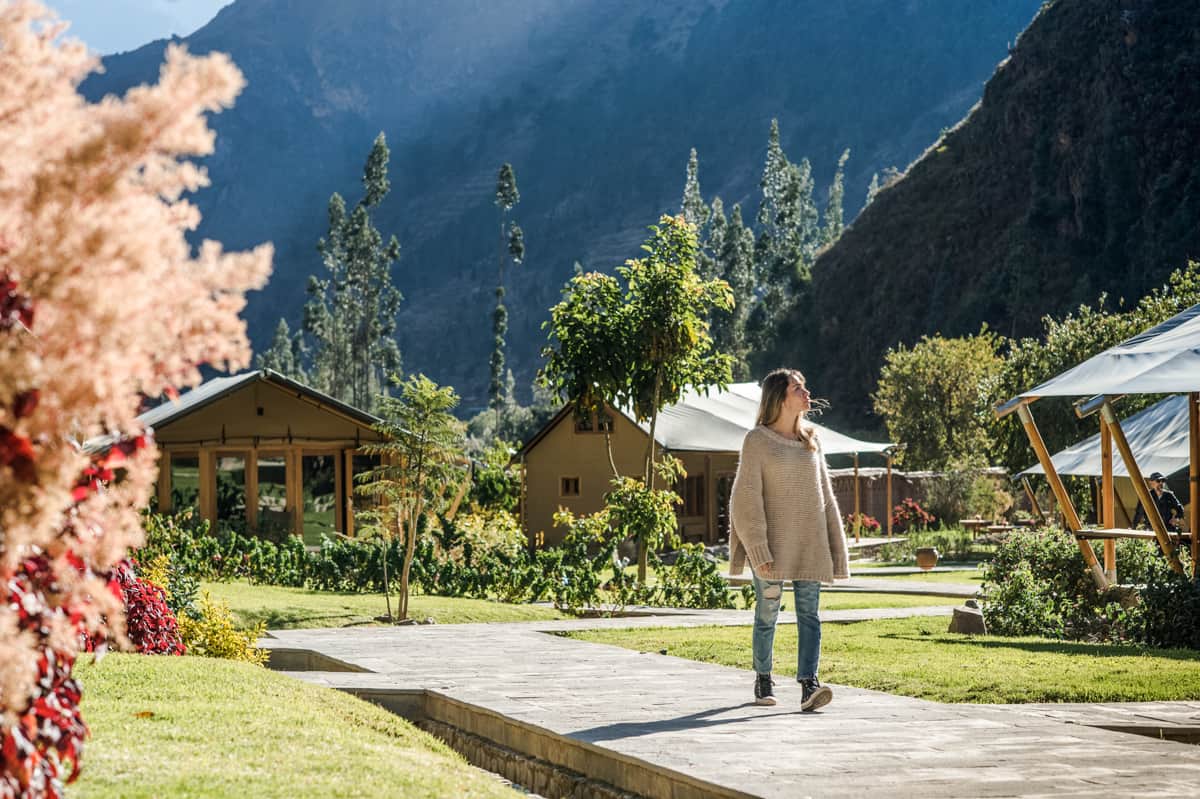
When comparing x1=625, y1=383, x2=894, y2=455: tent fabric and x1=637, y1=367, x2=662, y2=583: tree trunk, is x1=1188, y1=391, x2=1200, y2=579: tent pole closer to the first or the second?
x1=637, y1=367, x2=662, y2=583: tree trunk

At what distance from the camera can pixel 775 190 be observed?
11581 cm

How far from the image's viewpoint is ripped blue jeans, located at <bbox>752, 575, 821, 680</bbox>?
25.0 ft

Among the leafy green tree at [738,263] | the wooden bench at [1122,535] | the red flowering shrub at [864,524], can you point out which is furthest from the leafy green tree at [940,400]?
the leafy green tree at [738,263]

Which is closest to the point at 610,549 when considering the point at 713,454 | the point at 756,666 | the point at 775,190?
the point at 756,666

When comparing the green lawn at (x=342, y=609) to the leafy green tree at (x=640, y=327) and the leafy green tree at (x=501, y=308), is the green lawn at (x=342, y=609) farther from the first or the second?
the leafy green tree at (x=501, y=308)

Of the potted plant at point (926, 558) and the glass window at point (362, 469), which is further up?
the glass window at point (362, 469)

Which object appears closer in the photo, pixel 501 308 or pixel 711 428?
pixel 711 428

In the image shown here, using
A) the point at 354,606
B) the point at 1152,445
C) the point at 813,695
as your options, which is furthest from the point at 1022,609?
the point at 1152,445

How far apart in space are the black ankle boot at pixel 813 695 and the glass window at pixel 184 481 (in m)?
22.3

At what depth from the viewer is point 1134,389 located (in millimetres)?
10773

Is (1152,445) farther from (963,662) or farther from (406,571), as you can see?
(963,662)

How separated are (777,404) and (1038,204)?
63740 mm

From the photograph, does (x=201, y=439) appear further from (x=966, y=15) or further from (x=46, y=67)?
(x=966, y=15)

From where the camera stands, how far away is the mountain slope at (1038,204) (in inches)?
2421
